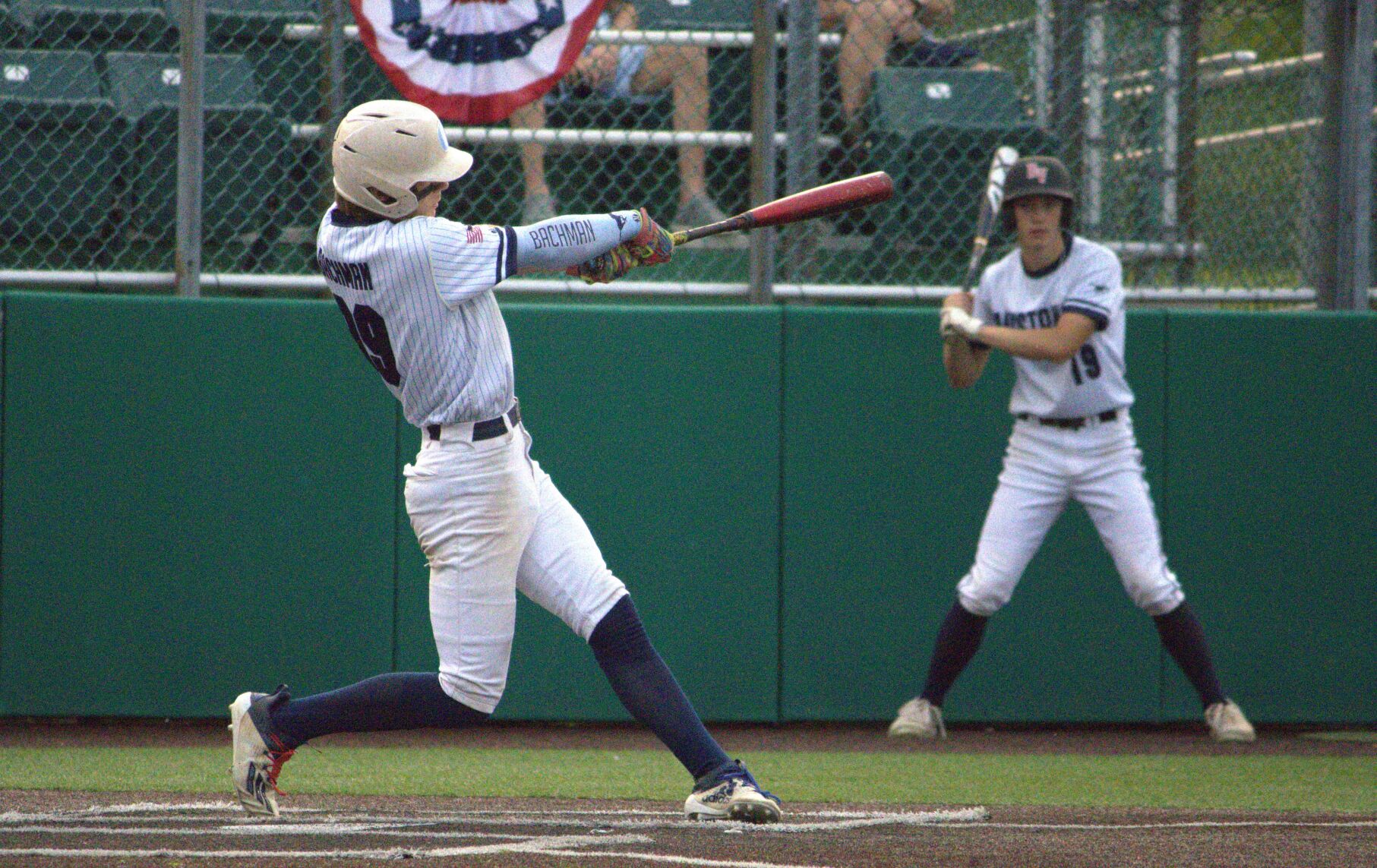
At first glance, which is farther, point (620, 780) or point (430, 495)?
point (620, 780)

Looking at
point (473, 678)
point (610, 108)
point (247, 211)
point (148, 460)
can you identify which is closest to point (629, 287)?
point (610, 108)

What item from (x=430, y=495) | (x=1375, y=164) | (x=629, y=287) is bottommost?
→ (x=430, y=495)

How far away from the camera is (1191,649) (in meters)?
5.76

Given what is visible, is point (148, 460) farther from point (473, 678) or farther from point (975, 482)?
point (975, 482)

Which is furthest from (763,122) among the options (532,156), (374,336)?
(374,336)

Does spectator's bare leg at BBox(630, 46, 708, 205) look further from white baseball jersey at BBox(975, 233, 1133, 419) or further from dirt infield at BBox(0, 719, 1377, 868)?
dirt infield at BBox(0, 719, 1377, 868)

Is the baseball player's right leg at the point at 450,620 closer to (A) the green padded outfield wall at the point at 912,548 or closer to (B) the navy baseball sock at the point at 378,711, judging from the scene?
(B) the navy baseball sock at the point at 378,711

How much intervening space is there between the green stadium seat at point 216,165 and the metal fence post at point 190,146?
0.14 m

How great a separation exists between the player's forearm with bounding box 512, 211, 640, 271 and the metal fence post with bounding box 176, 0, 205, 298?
2.68m

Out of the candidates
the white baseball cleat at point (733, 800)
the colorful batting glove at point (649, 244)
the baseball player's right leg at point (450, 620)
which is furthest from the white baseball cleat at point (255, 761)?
the colorful batting glove at point (649, 244)

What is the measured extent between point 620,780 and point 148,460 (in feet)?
7.34

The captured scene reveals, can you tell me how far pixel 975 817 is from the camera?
4.17 m

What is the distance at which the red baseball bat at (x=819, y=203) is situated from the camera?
4.29m

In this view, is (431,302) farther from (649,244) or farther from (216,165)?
(216,165)
